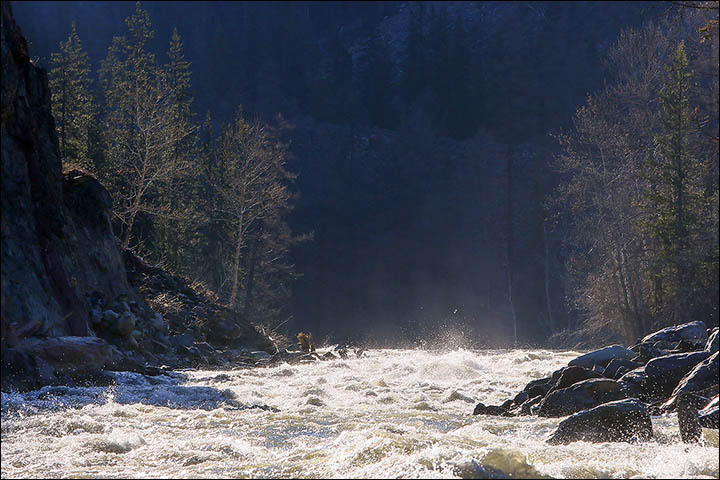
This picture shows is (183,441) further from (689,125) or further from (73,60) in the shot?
(73,60)

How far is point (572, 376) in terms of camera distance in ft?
43.5

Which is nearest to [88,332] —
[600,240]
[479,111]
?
[600,240]

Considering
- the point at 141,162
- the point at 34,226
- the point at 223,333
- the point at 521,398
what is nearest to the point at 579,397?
the point at 521,398

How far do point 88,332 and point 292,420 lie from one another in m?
7.50

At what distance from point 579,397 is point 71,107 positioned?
101 feet

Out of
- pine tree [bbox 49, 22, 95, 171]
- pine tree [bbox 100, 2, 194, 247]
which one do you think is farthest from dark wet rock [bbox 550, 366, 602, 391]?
pine tree [bbox 49, 22, 95, 171]

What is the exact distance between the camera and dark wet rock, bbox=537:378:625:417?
11.5 meters

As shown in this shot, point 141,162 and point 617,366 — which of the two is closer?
point 617,366

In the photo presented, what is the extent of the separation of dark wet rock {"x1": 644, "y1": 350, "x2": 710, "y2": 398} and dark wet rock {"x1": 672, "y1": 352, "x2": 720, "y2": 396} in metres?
0.38

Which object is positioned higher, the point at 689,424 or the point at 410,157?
the point at 410,157

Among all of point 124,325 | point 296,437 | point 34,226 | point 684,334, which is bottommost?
point 296,437

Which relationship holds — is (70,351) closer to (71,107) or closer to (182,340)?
(182,340)

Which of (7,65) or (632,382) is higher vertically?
(7,65)

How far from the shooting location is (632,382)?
1263 cm
